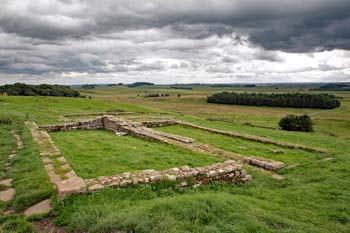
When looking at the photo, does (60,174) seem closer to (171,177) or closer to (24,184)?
(24,184)

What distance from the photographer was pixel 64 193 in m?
5.53

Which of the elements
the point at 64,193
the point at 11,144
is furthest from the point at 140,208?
the point at 11,144

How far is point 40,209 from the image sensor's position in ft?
17.6

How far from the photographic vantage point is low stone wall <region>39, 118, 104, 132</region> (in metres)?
16.1

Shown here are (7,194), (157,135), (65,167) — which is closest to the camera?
(7,194)

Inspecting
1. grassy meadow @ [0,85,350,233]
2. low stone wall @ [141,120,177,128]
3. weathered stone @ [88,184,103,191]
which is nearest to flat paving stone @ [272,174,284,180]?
grassy meadow @ [0,85,350,233]

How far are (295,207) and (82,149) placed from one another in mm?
8029

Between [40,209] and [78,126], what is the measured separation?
41.9 feet

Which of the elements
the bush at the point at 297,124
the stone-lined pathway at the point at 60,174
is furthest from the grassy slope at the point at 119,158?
the bush at the point at 297,124

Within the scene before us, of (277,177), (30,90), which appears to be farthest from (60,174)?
(30,90)

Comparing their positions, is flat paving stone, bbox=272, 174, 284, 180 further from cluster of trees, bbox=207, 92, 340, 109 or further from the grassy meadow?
cluster of trees, bbox=207, 92, 340, 109

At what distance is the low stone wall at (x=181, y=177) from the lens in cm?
620

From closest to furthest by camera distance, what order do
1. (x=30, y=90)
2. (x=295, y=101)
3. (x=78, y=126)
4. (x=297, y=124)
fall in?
(x=78, y=126), (x=297, y=124), (x=30, y=90), (x=295, y=101)

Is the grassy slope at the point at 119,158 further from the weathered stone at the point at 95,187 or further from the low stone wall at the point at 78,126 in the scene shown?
the low stone wall at the point at 78,126
